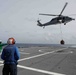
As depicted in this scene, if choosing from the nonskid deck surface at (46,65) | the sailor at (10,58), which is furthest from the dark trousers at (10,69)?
the nonskid deck surface at (46,65)

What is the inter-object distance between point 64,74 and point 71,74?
1.48 ft

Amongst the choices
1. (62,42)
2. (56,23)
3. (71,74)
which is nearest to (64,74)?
(71,74)

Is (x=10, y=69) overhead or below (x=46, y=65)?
overhead

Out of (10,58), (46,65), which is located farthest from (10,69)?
(46,65)

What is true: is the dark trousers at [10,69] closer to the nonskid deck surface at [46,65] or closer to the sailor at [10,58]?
the sailor at [10,58]

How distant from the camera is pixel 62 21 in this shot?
44500mm

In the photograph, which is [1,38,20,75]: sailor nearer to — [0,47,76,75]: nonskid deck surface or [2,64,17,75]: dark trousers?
[2,64,17,75]: dark trousers

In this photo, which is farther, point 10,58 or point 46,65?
point 46,65

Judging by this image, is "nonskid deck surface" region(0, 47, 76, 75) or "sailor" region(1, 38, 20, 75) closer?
"sailor" region(1, 38, 20, 75)

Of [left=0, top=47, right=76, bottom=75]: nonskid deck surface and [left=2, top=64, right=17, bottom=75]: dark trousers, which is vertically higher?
[left=2, top=64, right=17, bottom=75]: dark trousers

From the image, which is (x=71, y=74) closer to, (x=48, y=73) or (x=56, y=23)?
(x=48, y=73)

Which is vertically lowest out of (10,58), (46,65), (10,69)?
(46,65)

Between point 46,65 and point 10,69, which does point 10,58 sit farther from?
point 46,65

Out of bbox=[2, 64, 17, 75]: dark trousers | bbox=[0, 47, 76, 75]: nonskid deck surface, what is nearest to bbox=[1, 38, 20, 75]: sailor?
bbox=[2, 64, 17, 75]: dark trousers
